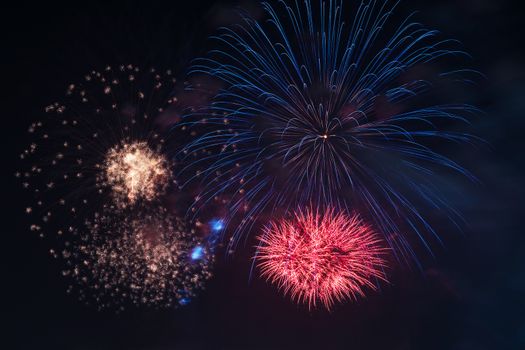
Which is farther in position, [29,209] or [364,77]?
[29,209]

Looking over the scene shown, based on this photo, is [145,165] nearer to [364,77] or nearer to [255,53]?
[255,53]

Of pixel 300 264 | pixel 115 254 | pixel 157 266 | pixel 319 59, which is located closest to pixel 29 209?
pixel 115 254

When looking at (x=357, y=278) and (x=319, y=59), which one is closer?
(x=319, y=59)

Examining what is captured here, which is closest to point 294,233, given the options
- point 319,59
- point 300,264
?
→ point 300,264

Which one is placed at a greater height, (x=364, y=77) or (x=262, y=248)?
(x=364, y=77)

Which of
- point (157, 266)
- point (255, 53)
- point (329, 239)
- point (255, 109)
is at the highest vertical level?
point (255, 53)

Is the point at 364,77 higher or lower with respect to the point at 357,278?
higher

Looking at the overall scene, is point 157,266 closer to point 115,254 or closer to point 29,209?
point 115,254

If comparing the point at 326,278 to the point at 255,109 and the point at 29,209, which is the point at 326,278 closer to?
the point at 255,109
